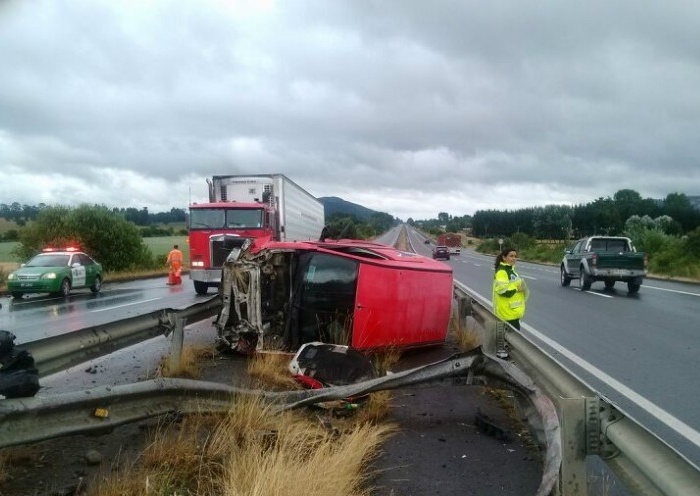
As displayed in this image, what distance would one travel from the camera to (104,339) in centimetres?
574

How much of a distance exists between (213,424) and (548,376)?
247 centimetres

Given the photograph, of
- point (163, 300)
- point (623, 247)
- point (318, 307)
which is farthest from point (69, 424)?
point (623, 247)

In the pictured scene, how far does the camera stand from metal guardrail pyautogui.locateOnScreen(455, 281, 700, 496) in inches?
95.9

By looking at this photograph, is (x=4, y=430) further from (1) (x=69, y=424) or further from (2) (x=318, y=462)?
(2) (x=318, y=462)

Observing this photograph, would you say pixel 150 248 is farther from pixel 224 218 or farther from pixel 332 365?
pixel 332 365

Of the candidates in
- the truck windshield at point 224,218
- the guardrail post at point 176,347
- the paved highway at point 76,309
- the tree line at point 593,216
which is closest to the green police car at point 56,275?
the paved highway at point 76,309

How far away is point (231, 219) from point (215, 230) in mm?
647

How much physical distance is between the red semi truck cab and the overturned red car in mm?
11616

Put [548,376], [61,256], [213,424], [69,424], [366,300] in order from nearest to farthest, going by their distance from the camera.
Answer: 1. [69,424]
2. [548,376]
3. [213,424]
4. [366,300]
5. [61,256]

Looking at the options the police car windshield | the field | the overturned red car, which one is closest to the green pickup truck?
the overturned red car

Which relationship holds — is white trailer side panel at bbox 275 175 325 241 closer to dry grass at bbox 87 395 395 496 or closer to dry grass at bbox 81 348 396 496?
dry grass at bbox 81 348 396 496

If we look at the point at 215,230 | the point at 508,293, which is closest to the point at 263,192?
the point at 215,230

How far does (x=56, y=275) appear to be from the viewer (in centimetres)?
2161

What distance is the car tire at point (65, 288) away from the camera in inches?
864
